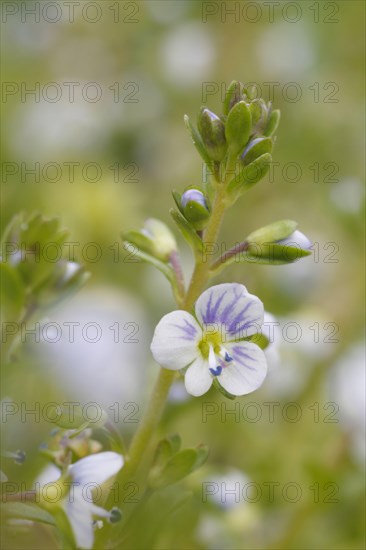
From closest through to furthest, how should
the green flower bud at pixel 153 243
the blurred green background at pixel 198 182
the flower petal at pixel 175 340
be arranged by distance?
the flower petal at pixel 175 340 < the green flower bud at pixel 153 243 < the blurred green background at pixel 198 182

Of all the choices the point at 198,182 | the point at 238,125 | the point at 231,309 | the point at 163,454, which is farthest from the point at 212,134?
the point at 198,182

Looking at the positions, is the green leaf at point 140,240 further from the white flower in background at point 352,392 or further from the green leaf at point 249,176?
the white flower in background at point 352,392

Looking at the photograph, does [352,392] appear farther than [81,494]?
Yes

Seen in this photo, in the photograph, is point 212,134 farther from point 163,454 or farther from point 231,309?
point 163,454

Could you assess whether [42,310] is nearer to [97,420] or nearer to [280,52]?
[97,420]

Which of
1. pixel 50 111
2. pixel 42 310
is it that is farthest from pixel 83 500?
pixel 50 111

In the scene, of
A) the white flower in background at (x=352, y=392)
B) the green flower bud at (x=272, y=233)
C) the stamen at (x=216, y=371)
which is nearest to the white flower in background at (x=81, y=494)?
the stamen at (x=216, y=371)

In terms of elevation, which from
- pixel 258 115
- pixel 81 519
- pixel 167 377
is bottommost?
pixel 81 519

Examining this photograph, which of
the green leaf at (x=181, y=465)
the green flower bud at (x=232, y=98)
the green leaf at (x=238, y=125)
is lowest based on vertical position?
the green leaf at (x=181, y=465)
